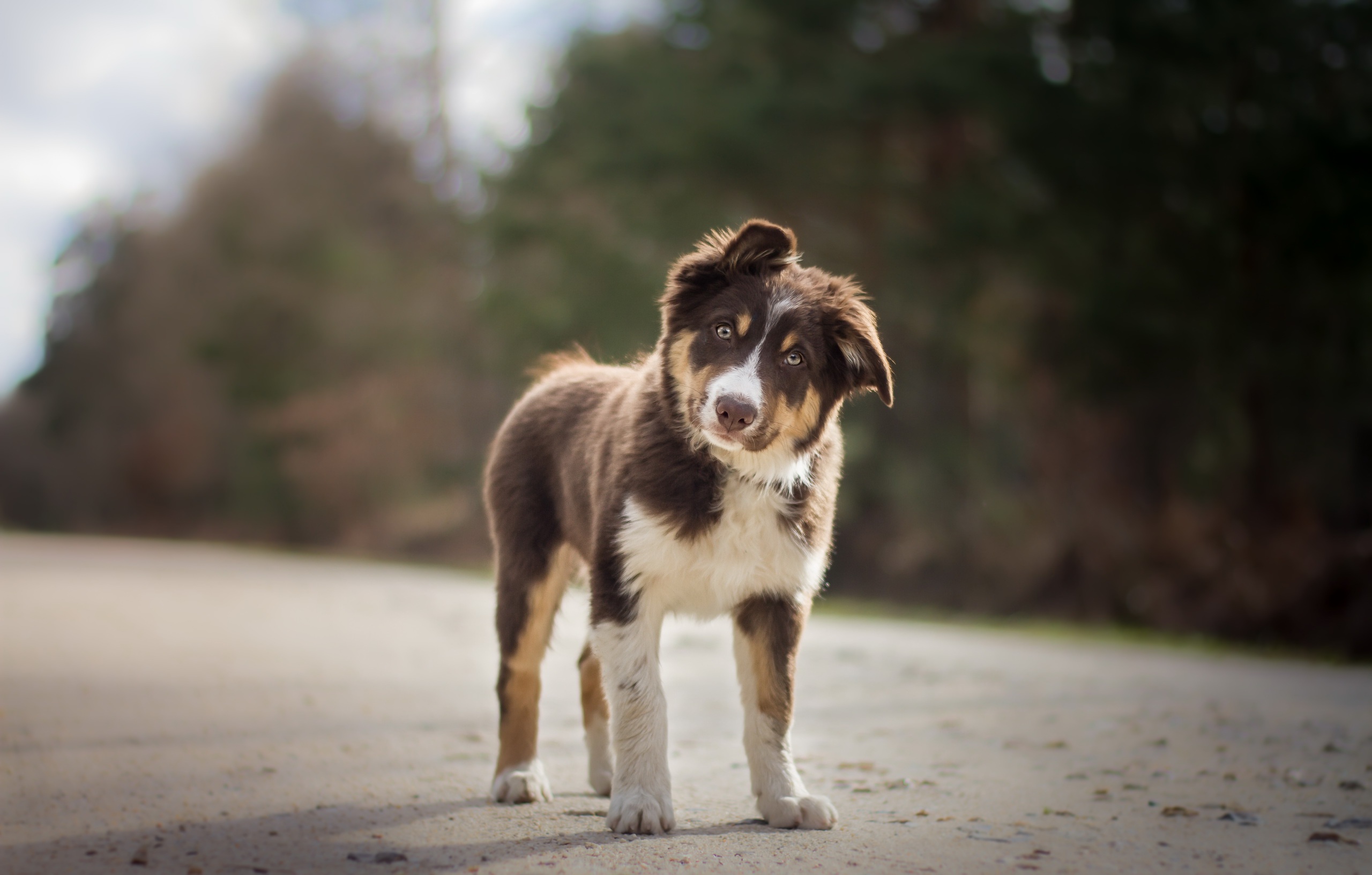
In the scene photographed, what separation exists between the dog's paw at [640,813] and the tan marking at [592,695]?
1.07 meters

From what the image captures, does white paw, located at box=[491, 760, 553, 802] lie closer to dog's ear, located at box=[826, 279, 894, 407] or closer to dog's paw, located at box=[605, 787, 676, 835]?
dog's paw, located at box=[605, 787, 676, 835]

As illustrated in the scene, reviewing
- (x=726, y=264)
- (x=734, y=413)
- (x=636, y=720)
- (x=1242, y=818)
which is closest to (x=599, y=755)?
(x=636, y=720)

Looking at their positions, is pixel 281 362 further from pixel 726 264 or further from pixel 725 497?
pixel 725 497

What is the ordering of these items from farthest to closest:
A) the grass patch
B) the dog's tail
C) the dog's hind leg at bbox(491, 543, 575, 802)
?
the grass patch
the dog's tail
the dog's hind leg at bbox(491, 543, 575, 802)

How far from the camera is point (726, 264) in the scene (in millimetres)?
5078

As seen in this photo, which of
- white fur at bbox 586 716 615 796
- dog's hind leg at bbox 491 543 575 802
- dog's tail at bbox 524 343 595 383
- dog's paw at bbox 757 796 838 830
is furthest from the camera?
dog's tail at bbox 524 343 595 383

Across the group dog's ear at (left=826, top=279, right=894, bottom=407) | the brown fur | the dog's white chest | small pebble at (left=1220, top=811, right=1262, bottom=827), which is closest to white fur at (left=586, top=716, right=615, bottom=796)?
the brown fur

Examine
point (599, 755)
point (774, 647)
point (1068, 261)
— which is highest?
point (1068, 261)

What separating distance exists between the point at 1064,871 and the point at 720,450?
196 cm

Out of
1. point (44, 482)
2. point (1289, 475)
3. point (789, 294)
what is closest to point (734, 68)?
point (1289, 475)

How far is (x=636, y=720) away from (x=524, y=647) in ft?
3.16

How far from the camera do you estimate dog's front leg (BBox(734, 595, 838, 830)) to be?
195 inches

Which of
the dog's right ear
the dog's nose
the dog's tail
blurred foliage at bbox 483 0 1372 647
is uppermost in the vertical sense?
blurred foliage at bbox 483 0 1372 647

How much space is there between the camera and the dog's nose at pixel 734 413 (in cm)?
449
